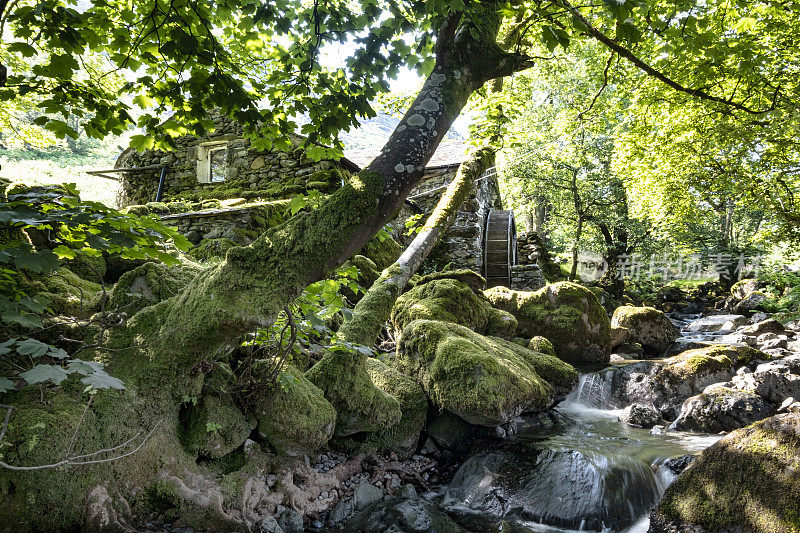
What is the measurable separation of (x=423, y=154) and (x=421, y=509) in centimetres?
320

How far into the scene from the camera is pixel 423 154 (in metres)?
2.66

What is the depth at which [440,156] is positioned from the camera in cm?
1441

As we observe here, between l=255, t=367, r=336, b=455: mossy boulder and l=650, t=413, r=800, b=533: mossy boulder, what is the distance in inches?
116

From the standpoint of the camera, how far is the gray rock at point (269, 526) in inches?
123

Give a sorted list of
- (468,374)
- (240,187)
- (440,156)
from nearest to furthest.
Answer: (468,374)
(240,187)
(440,156)

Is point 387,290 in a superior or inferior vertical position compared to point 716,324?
superior

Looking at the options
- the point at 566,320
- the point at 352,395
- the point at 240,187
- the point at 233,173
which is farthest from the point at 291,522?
the point at 233,173

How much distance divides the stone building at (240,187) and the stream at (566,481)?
15.0ft

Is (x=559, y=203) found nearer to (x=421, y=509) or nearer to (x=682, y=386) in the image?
(x=682, y=386)

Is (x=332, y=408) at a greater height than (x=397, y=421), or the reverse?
(x=332, y=408)

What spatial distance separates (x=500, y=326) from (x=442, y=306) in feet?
5.03

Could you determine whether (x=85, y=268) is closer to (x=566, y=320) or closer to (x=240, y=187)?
(x=240, y=187)

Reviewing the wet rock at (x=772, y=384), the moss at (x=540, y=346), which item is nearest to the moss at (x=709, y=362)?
the wet rock at (x=772, y=384)

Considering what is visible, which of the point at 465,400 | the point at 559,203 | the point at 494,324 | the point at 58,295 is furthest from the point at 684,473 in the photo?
the point at 559,203
